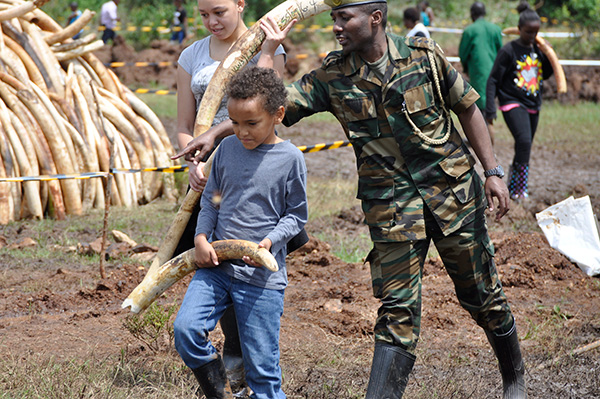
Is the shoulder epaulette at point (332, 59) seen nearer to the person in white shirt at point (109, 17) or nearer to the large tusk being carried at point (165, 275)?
the large tusk being carried at point (165, 275)

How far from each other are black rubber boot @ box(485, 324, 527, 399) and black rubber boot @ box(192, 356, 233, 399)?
132 centimetres

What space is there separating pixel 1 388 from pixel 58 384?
0.91 ft

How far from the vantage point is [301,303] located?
537 centimetres

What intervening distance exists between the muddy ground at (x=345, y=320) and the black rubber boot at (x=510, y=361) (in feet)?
0.60

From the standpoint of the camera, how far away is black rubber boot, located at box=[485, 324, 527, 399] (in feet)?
11.9

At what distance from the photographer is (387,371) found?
3.29 meters

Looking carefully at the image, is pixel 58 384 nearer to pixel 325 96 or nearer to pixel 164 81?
pixel 325 96

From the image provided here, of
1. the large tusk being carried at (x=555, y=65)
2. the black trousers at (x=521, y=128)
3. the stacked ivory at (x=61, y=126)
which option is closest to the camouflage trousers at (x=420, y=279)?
the stacked ivory at (x=61, y=126)

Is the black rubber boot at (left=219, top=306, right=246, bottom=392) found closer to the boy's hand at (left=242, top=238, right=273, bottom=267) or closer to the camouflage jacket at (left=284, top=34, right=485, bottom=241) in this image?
the boy's hand at (left=242, top=238, right=273, bottom=267)

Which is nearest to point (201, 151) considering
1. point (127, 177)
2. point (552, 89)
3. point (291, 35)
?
point (127, 177)

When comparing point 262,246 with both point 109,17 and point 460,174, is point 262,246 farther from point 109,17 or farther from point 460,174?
point 109,17

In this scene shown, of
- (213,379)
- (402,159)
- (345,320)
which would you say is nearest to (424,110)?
(402,159)

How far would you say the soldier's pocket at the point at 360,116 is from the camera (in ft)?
10.8

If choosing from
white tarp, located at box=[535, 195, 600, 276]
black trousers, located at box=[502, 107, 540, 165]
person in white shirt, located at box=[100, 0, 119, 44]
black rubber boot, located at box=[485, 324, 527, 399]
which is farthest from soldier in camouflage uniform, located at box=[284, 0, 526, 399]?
person in white shirt, located at box=[100, 0, 119, 44]
